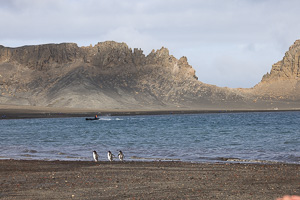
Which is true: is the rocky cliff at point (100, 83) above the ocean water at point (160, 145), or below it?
above

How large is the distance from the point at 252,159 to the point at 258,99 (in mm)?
176012

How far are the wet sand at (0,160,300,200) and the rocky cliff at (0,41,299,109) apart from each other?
13313cm

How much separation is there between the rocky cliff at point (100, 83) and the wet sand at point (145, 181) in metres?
133

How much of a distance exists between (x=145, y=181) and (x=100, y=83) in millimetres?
160147

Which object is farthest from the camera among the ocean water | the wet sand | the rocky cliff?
the rocky cliff

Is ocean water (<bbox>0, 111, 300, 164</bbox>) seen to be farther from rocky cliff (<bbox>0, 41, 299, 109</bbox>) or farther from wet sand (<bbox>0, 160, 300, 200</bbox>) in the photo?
rocky cliff (<bbox>0, 41, 299, 109</bbox>)

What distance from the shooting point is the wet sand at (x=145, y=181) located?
1303cm

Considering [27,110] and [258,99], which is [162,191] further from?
[258,99]

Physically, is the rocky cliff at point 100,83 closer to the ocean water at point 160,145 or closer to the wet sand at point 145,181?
the ocean water at point 160,145

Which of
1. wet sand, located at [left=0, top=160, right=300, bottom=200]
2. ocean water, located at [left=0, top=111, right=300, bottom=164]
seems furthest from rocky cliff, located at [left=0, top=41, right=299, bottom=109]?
wet sand, located at [left=0, top=160, right=300, bottom=200]

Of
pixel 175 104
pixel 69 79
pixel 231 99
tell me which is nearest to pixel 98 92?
pixel 69 79

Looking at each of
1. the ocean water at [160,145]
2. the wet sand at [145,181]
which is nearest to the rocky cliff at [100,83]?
the ocean water at [160,145]

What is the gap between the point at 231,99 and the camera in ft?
611

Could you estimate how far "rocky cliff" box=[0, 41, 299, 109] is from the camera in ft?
529
